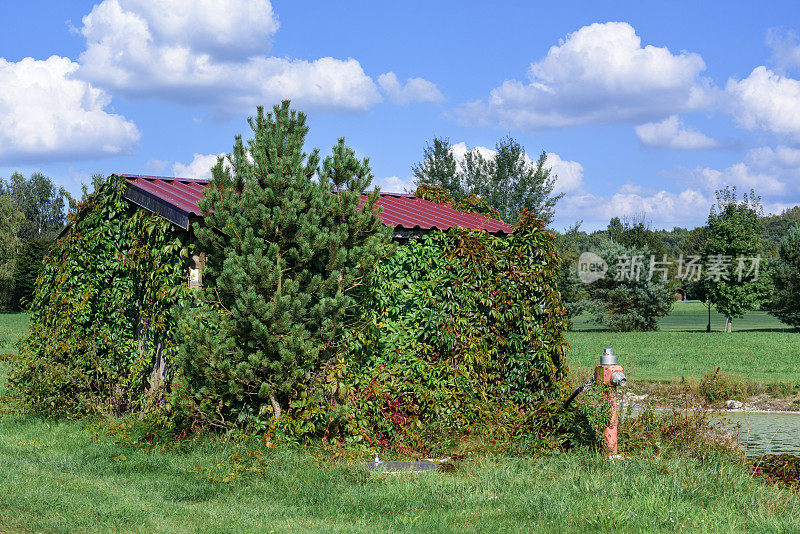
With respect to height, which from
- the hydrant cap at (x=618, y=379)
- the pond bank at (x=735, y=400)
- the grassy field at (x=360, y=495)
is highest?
the hydrant cap at (x=618, y=379)

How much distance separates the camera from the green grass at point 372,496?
20.4ft

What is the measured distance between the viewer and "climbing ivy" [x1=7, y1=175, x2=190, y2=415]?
35.9 feet

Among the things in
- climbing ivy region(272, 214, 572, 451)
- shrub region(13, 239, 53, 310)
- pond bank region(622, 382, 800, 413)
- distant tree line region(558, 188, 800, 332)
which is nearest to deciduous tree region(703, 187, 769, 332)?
distant tree line region(558, 188, 800, 332)

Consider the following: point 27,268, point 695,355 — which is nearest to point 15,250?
point 27,268

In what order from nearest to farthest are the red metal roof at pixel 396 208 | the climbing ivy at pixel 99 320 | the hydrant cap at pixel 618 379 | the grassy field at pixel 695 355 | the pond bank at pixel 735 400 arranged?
the hydrant cap at pixel 618 379 < the red metal roof at pixel 396 208 < the climbing ivy at pixel 99 320 < the pond bank at pixel 735 400 < the grassy field at pixel 695 355

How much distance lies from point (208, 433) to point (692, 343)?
29270mm

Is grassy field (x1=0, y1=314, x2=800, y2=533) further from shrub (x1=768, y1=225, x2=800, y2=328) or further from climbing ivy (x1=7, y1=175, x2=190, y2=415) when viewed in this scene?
shrub (x1=768, y1=225, x2=800, y2=328)

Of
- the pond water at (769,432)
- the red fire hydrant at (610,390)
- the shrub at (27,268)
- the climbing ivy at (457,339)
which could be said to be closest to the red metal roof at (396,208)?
the climbing ivy at (457,339)

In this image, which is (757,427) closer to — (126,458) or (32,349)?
(126,458)

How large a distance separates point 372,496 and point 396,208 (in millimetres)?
6401

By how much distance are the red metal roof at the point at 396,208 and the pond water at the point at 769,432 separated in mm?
5001

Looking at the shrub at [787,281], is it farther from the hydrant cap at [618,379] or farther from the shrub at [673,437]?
the hydrant cap at [618,379]

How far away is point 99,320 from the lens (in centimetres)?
1177

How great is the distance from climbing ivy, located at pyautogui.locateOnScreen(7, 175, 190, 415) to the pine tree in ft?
6.22
